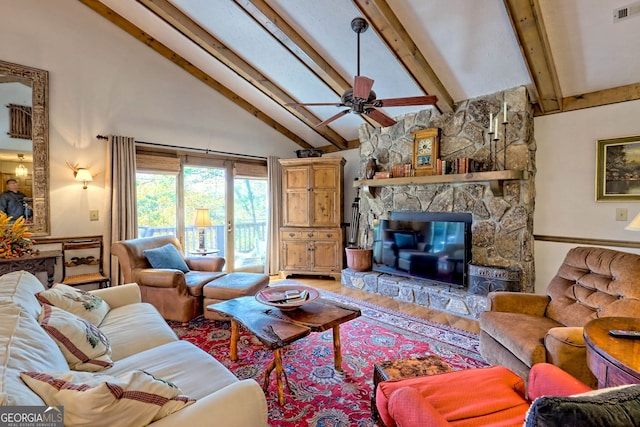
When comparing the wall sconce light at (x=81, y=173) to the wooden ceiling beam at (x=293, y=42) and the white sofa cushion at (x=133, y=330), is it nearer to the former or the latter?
the white sofa cushion at (x=133, y=330)

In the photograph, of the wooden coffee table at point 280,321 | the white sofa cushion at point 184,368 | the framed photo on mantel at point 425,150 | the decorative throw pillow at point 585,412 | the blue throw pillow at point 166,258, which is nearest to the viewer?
the decorative throw pillow at point 585,412

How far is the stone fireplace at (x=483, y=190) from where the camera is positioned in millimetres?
3588

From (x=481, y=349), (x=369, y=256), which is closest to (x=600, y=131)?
(x=481, y=349)

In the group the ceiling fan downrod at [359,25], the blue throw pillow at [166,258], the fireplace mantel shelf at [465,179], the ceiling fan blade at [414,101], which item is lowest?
the blue throw pillow at [166,258]

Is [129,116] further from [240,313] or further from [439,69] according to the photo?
→ [439,69]

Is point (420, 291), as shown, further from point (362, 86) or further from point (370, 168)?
point (362, 86)

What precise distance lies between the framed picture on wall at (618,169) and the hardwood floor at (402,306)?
1946 mm

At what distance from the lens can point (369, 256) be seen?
16.0ft

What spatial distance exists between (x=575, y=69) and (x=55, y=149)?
19.4 ft

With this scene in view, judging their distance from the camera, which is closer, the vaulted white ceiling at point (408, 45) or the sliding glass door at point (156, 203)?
the vaulted white ceiling at point (408, 45)

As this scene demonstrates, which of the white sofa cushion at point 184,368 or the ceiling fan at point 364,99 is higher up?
the ceiling fan at point 364,99

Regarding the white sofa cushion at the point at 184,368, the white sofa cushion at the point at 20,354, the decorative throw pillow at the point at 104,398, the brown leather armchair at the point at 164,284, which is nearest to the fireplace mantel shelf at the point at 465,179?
the brown leather armchair at the point at 164,284

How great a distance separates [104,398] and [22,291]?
1.29 m

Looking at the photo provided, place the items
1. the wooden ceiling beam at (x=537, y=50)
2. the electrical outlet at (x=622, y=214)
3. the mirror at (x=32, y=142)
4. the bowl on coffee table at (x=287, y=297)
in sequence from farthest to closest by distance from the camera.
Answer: the mirror at (x=32, y=142)
the electrical outlet at (x=622, y=214)
the wooden ceiling beam at (x=537, y=50)
the bowl on coffee table at (x=287, y=297)
